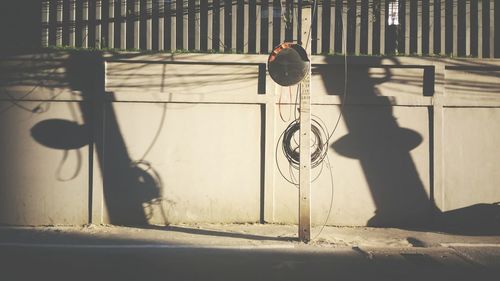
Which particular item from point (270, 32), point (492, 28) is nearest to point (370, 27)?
point (270, 32)

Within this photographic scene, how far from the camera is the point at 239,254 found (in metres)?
7.21

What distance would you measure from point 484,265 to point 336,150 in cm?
331

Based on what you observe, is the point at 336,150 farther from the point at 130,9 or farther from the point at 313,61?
the point at 130,9

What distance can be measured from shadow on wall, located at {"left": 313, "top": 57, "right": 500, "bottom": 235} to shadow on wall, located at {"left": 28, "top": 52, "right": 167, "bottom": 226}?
150 inches

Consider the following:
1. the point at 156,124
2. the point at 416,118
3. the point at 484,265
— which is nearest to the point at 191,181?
the point at 156,124

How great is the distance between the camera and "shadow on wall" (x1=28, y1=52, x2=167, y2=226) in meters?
8.79

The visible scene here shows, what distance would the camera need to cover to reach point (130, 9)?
9305 mm

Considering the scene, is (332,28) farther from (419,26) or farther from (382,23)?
(419,26)

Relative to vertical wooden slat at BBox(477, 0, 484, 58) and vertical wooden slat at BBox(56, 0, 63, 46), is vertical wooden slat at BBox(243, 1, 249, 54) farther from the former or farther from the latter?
vertical wooden slat at BBox(477, 0, 484, 58)

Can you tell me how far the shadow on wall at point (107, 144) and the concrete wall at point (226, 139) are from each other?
2 cm

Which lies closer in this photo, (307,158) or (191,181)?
(307,158)

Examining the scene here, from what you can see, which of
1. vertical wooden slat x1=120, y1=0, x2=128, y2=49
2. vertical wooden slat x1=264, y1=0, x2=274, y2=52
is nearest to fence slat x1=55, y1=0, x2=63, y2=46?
vertical wooden slat x1=120, y1=0, x2=128, y2=49

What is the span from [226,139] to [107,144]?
2.29 meters

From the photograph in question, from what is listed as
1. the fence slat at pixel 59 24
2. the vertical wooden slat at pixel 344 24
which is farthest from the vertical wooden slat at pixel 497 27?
the fence slat at pixel 59 24
